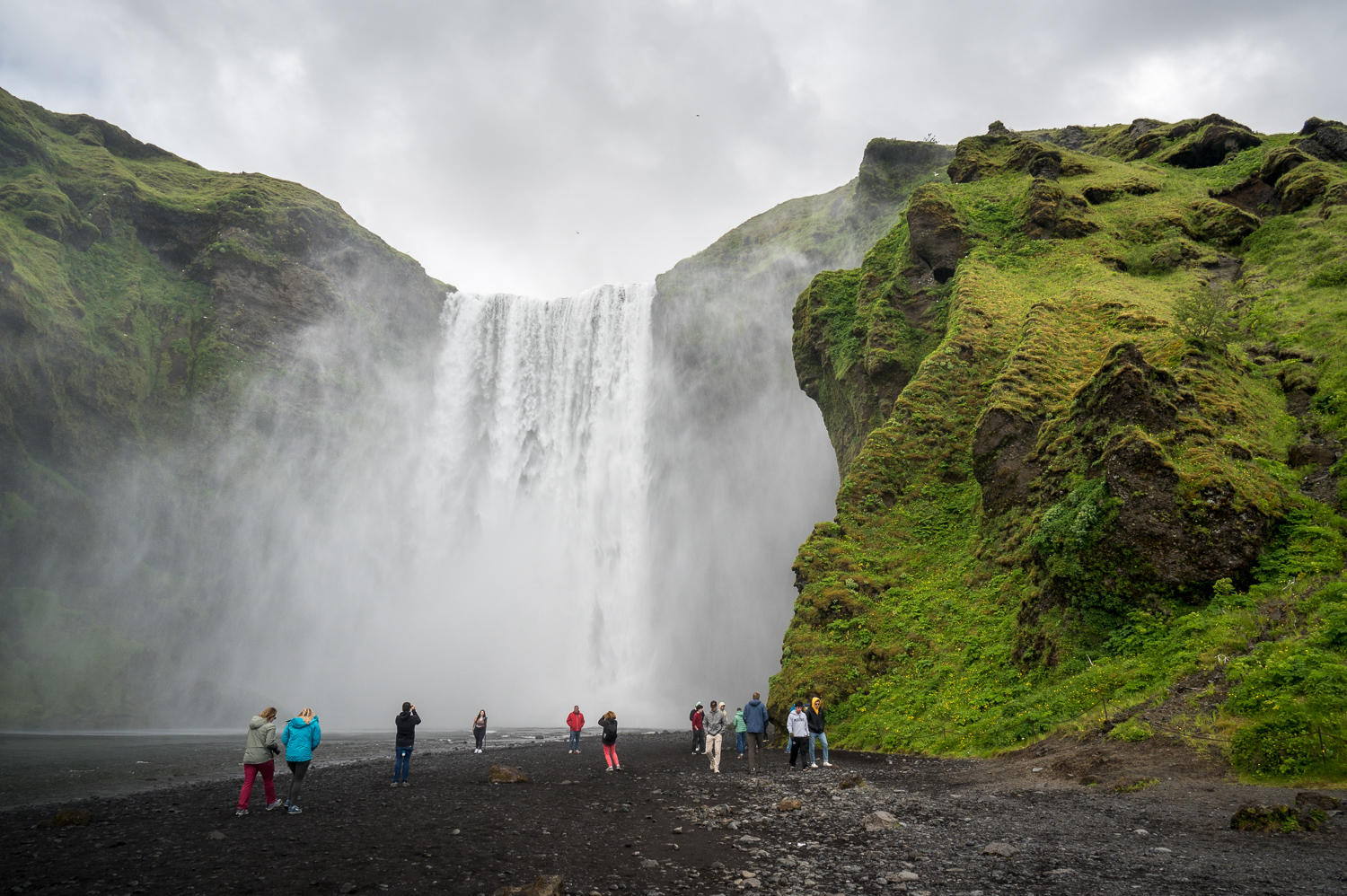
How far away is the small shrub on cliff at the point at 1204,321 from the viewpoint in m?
19.8

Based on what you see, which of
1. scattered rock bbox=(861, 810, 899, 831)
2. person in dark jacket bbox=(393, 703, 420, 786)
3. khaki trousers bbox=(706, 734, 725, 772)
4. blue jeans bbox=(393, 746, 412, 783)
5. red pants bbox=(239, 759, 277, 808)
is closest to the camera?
scattered rock bbox=(861, 810, 899, 831)

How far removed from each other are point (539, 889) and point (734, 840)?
349 centimetres

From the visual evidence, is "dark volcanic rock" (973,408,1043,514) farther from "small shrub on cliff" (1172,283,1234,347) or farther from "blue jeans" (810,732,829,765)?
"blue jeans" (810,732,829,765)

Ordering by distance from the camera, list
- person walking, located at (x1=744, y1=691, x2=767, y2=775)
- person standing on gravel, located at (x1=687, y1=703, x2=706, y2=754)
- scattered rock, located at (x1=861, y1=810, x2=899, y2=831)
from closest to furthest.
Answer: scattered rock, located at (x1=861, y1=810, x2=899, y2=831)
person walking, located at (x1=744, y1=691, x2=767, y2=775)
person standing on gravel, located at (x1=687, y1=703, x2=706, y2=754)

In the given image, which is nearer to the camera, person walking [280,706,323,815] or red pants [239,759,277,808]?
red pants [239,759,277,808]

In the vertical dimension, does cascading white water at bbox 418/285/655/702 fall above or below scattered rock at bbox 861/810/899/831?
above

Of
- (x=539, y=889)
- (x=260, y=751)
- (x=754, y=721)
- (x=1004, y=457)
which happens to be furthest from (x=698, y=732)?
(x=539, y=889)

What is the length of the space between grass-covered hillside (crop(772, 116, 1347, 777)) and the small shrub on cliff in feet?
0.34

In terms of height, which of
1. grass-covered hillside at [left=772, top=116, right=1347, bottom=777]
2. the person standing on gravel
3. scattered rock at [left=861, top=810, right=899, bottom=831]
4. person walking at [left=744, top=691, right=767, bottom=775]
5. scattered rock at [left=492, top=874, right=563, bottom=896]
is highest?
grass-covered hillside at [left=772, top=116, right=1347, bottom=777]

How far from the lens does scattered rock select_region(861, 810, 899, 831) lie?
29.9ft

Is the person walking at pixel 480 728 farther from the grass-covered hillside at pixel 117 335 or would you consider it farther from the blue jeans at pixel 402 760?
the grass-covered hillside at pixel 117 335

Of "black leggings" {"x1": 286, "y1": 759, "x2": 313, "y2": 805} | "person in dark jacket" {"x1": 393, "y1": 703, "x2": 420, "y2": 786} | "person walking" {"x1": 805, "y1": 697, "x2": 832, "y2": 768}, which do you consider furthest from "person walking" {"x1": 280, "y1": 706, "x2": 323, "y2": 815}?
"person walking" {"x1": 805, "y1": 697, "x2": 832, "y2": 768}

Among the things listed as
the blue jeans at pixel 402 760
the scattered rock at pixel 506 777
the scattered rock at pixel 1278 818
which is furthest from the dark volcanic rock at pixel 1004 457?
the blue jeans at pixel 402 760

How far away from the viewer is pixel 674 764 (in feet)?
65.0
